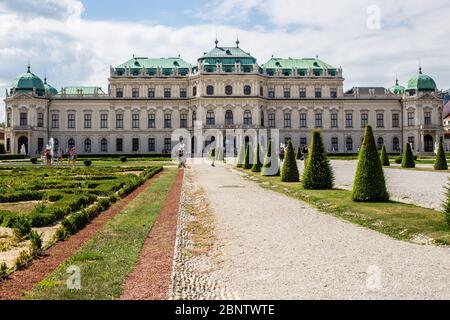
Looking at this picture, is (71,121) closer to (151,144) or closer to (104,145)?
(104,145)

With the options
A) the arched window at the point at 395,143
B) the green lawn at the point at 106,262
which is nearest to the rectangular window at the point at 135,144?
the arched window at the point at 395,143

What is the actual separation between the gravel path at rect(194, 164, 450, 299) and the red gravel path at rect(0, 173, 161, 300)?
2.49m

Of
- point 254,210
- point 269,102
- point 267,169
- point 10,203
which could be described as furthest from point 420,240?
point 269,102

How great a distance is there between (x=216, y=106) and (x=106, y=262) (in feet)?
190

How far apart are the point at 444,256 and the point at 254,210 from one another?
19.9ft

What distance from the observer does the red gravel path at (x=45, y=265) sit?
19.1 feet

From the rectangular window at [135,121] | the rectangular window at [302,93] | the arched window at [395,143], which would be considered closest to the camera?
the rectangular window at [135,121]

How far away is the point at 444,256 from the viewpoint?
7496 mm

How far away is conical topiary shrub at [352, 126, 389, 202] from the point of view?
1367 cm

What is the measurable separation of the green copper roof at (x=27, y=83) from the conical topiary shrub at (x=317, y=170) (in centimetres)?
5511

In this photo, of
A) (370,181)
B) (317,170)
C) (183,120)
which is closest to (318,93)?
(183,120)

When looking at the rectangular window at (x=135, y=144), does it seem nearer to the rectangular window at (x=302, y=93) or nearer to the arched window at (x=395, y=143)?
the rectangular window at (x=302, y=93)

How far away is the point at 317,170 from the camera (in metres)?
17.7
